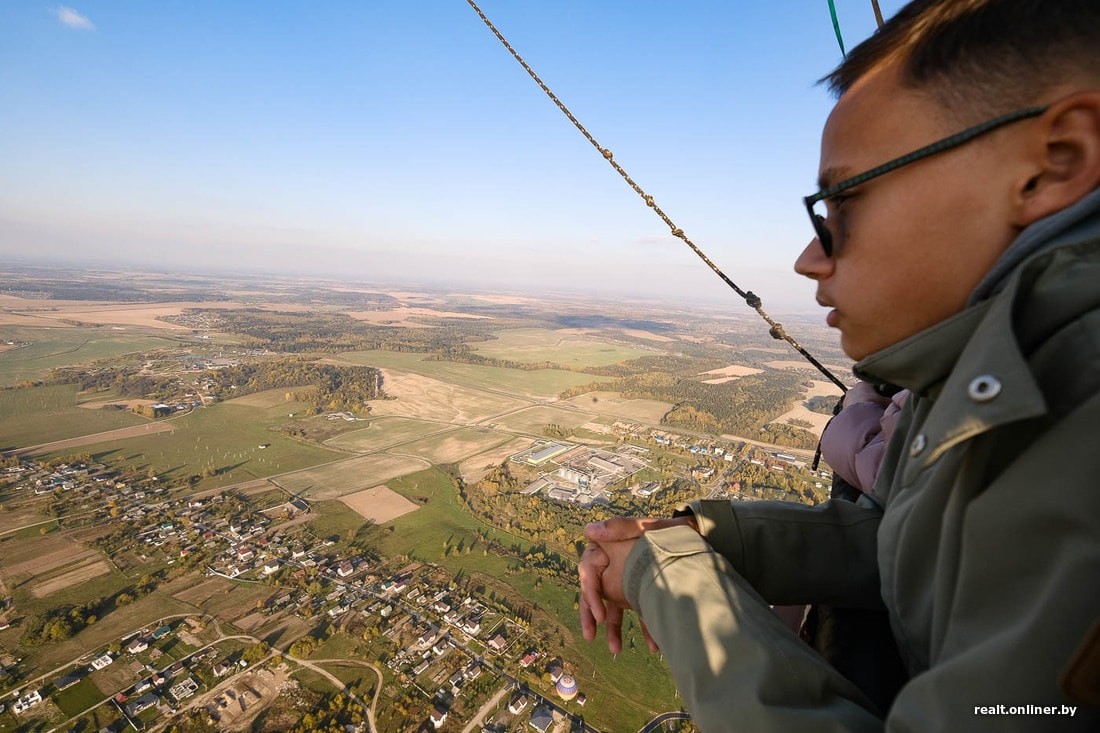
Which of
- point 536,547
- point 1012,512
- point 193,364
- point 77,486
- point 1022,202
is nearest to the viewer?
point 1012,512

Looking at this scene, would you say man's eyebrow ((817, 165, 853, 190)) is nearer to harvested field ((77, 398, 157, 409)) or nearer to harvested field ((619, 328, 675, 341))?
harvested field ((77, 398, 157, 409))

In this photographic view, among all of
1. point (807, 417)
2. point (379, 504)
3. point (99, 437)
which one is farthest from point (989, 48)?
point (807, 417)

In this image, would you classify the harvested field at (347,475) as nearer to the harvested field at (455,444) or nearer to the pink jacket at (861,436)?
the harvested field at (455,444)

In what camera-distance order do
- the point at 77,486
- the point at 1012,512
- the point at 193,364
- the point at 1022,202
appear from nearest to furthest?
the point at 1012,512
the point at 1022,202
the point at 77,486
the point at 193,364

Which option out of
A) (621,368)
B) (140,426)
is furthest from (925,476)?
(621,368)

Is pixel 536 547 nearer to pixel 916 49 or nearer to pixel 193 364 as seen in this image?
pixel 916 49

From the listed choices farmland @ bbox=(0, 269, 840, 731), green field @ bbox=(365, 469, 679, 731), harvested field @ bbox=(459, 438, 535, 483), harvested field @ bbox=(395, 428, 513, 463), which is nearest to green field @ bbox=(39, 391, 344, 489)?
farmland @ bbox=(0, 269, 840, 731)
